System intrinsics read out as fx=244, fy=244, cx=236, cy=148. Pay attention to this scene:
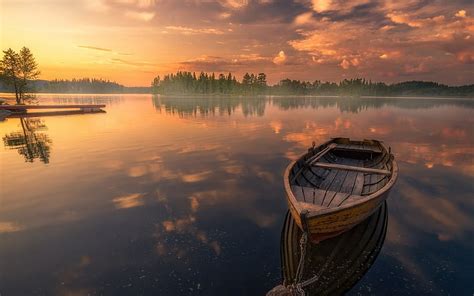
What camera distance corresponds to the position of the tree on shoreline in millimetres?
60594

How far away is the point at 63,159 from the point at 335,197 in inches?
830

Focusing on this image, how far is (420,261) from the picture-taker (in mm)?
8711

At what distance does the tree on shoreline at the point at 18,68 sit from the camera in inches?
2386

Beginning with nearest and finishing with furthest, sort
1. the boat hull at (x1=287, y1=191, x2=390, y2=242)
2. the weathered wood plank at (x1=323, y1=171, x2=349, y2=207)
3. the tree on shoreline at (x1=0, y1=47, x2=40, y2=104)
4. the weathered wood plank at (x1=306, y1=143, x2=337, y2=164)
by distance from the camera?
the boat hull at (x1=287, y1=191, x2=390, y2=242)
the weathered wood plank at (x1=323, y1=171, x2=349, y2=207)
the weathered wood plank at (x1=306, y1=143, x2=337, y2=164)
the tree on shoreline at (x1=0, y1=47, x2=40, y2=104)

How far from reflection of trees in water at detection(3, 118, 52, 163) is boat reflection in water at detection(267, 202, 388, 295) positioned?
20530mm

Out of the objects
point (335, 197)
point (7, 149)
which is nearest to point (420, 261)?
point (335, 197)

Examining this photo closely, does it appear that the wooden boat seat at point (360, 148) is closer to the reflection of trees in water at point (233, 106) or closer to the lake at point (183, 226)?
the lake at point (183, 226)

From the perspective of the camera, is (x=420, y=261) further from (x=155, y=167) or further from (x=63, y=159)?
(x=63, y=159)

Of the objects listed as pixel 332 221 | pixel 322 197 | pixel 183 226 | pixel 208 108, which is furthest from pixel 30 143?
pixel 208 108

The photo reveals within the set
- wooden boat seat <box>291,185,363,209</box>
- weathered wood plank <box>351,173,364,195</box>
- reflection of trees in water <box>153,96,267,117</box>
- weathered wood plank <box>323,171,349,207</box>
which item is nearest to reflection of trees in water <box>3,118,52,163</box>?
wooden boat seat <box>291,185,363,209</box>

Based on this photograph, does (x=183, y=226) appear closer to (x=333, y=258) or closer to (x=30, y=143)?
(x=333, y=258)

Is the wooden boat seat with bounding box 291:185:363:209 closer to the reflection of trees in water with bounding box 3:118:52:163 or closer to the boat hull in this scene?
the boat hull

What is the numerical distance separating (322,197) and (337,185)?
10.4 feet

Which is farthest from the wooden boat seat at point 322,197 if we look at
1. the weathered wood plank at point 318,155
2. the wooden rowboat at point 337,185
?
the weathered wood plank at point 318,155
